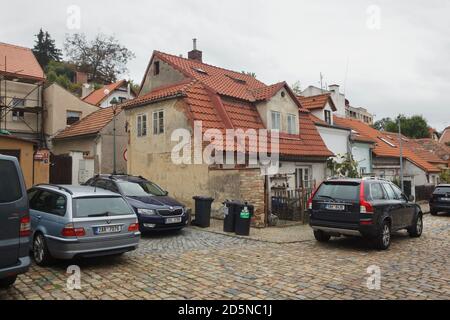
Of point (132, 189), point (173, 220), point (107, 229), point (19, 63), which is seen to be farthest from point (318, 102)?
point (19, 63)

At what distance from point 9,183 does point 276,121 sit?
15.0 m

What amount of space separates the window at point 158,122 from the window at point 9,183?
1166 centimetres

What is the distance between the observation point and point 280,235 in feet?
38.6

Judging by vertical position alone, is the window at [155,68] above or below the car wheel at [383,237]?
above

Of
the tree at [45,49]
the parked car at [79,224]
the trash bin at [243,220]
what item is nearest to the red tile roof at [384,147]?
the trash bin at [243,220]

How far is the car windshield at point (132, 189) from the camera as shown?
38.7 feet

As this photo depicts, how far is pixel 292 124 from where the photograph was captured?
19969 mm

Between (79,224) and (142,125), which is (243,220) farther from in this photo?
(142,125)

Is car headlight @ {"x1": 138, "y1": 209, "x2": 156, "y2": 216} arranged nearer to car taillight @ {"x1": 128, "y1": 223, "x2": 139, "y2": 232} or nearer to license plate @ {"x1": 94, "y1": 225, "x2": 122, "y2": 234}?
car taillight @ {"x1": 128, "y1": 223, "x2": 139, "y2": 232}

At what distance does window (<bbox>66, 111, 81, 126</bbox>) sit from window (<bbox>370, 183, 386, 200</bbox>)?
2477 cm

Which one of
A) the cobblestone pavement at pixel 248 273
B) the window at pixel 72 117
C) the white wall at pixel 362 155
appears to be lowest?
the cobblestone pavement at pixel 248 273

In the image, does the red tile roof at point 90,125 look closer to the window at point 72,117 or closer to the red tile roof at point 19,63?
the window at point 72,117

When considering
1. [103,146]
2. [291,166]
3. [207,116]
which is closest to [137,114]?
[207,116]

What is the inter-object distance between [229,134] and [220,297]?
10681mm
